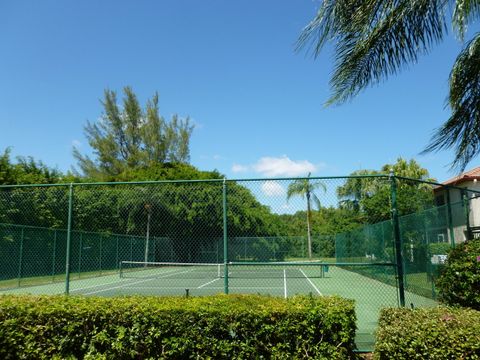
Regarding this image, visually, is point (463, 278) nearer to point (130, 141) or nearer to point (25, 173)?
point (25, 173)

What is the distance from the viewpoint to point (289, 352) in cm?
512

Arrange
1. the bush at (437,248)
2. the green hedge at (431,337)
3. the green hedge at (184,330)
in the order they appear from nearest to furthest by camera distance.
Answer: the green hedge at (431,337) < the green hedge at (184,330) < the bush at (437,248)

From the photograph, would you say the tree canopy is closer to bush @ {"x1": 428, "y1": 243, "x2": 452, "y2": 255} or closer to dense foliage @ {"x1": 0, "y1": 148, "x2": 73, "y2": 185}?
dense foliage @ {"x1": 0, "y1": 148, "x2": 73, "y2": 185}

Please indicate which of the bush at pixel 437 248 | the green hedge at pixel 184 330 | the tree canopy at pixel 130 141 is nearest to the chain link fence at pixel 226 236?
the bush at pixel 437 248

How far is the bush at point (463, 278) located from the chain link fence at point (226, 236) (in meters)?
0.67

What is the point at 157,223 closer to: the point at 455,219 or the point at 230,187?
the point at 230,187

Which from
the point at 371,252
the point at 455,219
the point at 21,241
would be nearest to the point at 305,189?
the point at 455,219

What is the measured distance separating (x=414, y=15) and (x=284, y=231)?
5001 mm

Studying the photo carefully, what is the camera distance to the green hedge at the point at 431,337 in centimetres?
450

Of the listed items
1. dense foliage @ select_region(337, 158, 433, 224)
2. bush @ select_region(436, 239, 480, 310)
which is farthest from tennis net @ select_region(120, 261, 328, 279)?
bush @ select_region(436, 239, 480, 310)

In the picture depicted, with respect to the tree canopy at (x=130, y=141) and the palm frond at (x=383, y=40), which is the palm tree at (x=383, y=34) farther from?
the tree canopy at (x=130, y=141)

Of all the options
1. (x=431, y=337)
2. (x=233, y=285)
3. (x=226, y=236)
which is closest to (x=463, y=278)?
(x=431, y=337)

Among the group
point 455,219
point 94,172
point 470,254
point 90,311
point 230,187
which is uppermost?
point 94,172

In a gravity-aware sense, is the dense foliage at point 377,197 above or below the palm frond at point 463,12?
below
